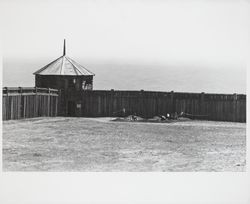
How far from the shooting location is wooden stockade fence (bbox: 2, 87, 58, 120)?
14.6ft

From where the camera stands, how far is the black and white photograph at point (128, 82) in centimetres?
443

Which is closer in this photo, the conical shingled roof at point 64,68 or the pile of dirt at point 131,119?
the conical shingled roof at point 64,68

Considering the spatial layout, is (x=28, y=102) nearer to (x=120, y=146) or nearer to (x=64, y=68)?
(x=64, y=68)

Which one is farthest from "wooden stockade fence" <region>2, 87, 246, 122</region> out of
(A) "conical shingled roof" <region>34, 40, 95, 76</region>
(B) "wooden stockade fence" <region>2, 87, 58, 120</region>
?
(A) "conical shingled roof" <region>34, 40, 95, 76</region>

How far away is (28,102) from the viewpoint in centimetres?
456

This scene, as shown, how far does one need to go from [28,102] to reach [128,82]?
2.97 feet

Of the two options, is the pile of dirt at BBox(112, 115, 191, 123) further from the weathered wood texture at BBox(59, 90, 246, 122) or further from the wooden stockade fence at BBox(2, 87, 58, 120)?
the wooden stockade fence at BBox(2, 87, 58, 120)

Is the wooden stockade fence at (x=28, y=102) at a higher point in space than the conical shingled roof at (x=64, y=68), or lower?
lower

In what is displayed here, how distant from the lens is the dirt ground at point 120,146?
14.5 feet

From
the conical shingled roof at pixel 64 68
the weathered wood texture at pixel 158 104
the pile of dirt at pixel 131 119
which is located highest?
the conical shingled roof at pixel 64 68

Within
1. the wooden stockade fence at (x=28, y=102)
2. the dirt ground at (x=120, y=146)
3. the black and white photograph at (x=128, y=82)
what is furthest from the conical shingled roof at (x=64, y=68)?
the dirt ground at (x=120, y=146)

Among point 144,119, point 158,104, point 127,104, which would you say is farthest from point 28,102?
point 158,104

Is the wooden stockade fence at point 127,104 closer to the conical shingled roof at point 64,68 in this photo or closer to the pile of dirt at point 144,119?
the pile of dirt at point 144,119
